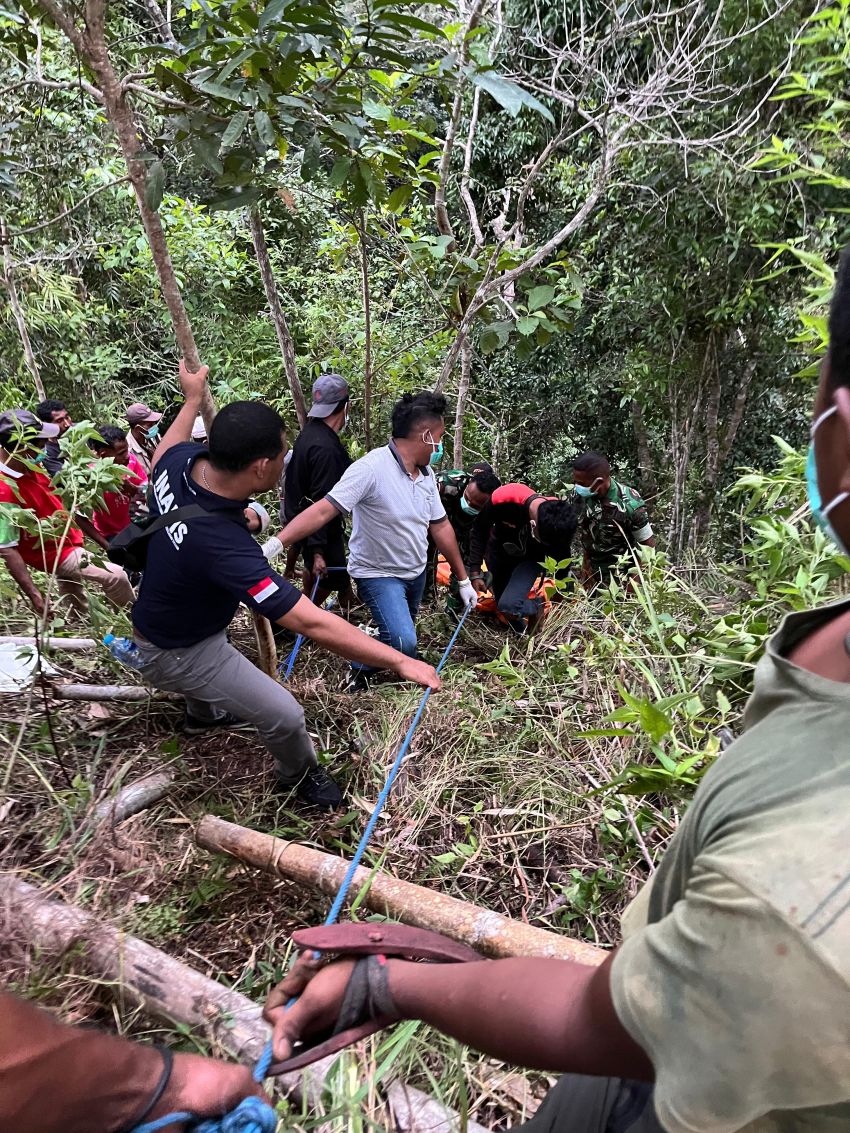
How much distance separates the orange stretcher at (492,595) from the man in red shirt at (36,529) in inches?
95.7

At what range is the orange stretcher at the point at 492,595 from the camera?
15.4 ft

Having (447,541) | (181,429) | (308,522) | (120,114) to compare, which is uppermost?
(120,114)

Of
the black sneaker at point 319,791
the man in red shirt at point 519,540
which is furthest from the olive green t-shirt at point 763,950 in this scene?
the man in red shirt at point 519,540

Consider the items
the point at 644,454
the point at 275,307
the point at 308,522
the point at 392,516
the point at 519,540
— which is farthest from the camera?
the point at 644,454

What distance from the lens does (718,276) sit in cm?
629

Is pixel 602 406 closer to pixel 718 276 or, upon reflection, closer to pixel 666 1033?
pixel 718 276

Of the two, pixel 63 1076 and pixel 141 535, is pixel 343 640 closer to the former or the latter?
pixel 141 535

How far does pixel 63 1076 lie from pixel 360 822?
1.99m

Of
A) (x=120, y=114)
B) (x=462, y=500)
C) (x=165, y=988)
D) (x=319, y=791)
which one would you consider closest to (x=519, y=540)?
(x=462, y=500)

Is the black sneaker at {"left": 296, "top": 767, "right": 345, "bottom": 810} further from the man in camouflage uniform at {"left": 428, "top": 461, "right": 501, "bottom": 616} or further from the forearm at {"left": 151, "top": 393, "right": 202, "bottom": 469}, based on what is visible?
the man in camouflage uniform at {"left": 428, "top": 461, "right": 501, "bottom": 616}

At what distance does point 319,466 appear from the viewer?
4617 mm

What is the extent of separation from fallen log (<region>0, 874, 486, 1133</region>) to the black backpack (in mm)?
1305

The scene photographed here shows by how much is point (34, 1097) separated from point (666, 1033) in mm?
916

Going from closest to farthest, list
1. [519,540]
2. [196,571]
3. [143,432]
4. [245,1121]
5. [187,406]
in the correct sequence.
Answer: [245,1121] → [196,571] → [187,406] → [519,540] → [143,432]
